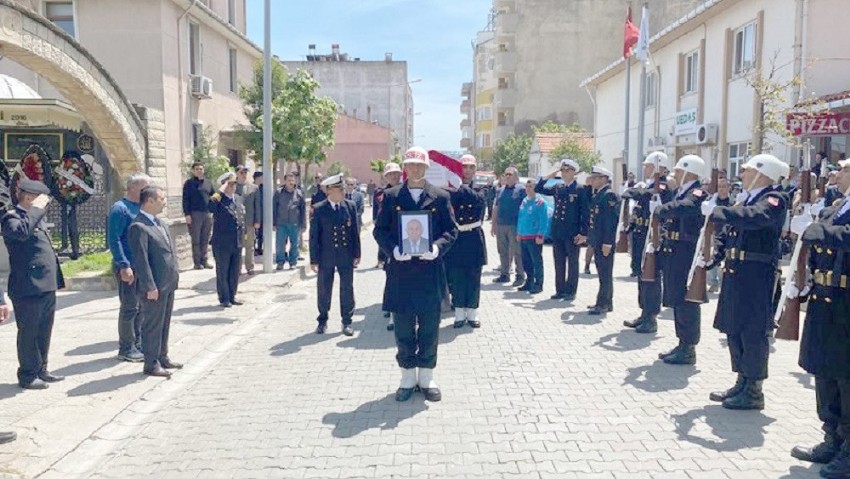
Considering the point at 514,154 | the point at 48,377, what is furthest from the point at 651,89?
the point at 48,377

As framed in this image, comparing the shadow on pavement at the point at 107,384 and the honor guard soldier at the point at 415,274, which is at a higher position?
the honor guard soldier at the point at 415,274

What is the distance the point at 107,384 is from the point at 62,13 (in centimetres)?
1631

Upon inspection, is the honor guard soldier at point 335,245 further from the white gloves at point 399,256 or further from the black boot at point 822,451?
the black boot at point 822,451

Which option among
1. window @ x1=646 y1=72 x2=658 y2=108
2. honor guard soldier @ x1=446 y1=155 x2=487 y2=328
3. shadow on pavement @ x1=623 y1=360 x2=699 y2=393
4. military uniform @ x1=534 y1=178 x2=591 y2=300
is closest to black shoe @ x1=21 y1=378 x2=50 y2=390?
honor guard soldier @ x1=446 y1=155 x2=487 y2=328

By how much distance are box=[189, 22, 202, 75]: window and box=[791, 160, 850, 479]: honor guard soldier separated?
19.8 metres

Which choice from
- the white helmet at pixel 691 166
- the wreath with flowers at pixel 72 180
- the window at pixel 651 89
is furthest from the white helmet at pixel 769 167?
the window at pixel 651 89

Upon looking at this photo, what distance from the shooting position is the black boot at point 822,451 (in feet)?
15.6

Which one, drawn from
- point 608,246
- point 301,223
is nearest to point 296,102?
point 301,223

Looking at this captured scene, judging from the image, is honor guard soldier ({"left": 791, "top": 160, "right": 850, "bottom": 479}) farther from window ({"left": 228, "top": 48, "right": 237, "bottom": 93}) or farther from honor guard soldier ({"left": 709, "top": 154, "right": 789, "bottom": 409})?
window ({"left": 228, "top": 48, "right": 237, "bottom": 93})

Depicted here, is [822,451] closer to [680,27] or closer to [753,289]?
[753,289]

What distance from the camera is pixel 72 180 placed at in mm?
14039

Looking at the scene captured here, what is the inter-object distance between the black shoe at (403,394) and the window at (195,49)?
58.1 ft

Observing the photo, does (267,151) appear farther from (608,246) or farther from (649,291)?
(649,291)

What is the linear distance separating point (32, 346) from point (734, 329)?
598 centimetres
